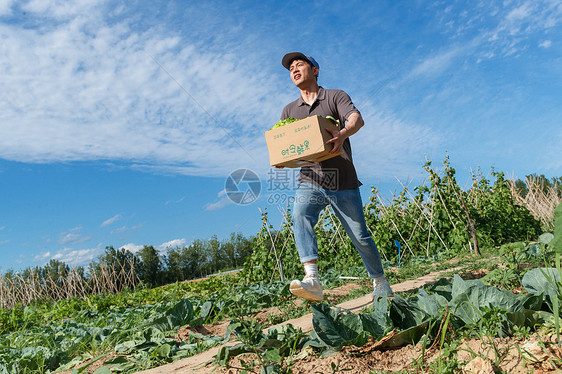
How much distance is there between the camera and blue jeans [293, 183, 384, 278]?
309cm

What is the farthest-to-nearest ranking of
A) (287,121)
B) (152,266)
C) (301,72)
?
1. (152,266)
2. (301,72)
3. (287,121)

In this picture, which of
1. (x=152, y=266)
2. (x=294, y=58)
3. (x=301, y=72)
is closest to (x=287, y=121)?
(x=301, y=72)

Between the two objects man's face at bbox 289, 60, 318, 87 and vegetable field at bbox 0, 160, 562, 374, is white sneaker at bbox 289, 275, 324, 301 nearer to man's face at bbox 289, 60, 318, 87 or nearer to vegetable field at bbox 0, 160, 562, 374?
vegetable field at bbox 0, 160, 562, 374

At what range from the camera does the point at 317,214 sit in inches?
125

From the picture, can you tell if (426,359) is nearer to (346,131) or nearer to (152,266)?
(346,131)

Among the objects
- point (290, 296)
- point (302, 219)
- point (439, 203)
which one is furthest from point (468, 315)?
point (439, 203)

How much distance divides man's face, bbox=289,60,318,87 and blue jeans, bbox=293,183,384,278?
92 centimetres

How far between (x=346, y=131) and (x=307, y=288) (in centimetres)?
121

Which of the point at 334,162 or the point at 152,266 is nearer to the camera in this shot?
the point at 334,162

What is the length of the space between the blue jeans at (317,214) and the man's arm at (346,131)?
37 cm

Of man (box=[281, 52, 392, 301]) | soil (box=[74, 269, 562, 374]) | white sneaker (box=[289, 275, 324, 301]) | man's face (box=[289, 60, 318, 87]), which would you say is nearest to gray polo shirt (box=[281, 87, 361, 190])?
man (box=[281, 52, 392, 301])

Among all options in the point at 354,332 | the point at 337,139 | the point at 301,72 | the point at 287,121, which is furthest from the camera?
the point at 301,72

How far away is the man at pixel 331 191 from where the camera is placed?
10.1 ft

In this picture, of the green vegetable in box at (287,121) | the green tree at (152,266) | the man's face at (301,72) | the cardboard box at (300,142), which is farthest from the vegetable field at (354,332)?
the green tree at (152,266)
